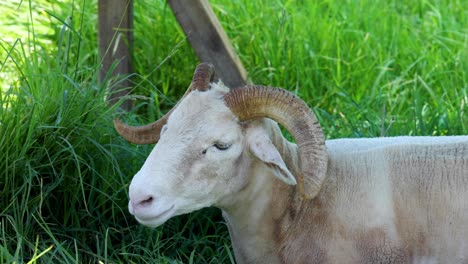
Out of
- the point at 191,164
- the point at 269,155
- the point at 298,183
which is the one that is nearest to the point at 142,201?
the point at 191,164

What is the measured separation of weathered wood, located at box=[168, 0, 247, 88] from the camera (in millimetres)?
5836

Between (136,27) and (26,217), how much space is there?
2.66m

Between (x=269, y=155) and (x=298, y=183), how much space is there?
0.21 m

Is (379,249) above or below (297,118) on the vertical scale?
below

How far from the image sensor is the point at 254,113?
422cm

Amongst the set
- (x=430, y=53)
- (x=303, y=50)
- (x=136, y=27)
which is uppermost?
(x=136, y=27)

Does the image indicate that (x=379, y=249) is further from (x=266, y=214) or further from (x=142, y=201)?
(x=142, y=201)

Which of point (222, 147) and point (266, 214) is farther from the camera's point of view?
point (266, 214)

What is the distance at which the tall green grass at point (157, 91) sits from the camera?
192 inches

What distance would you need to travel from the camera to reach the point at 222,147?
4164 mm

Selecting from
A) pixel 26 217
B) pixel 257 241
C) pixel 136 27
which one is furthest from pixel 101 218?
pixel 136 27

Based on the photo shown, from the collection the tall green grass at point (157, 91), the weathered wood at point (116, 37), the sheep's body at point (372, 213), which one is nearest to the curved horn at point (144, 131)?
the tall green grass at point (157, 91)

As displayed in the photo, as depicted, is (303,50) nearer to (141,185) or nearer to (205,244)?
(205,244)

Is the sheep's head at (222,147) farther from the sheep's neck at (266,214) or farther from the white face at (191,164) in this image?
the sheep's neck at (266,214)
